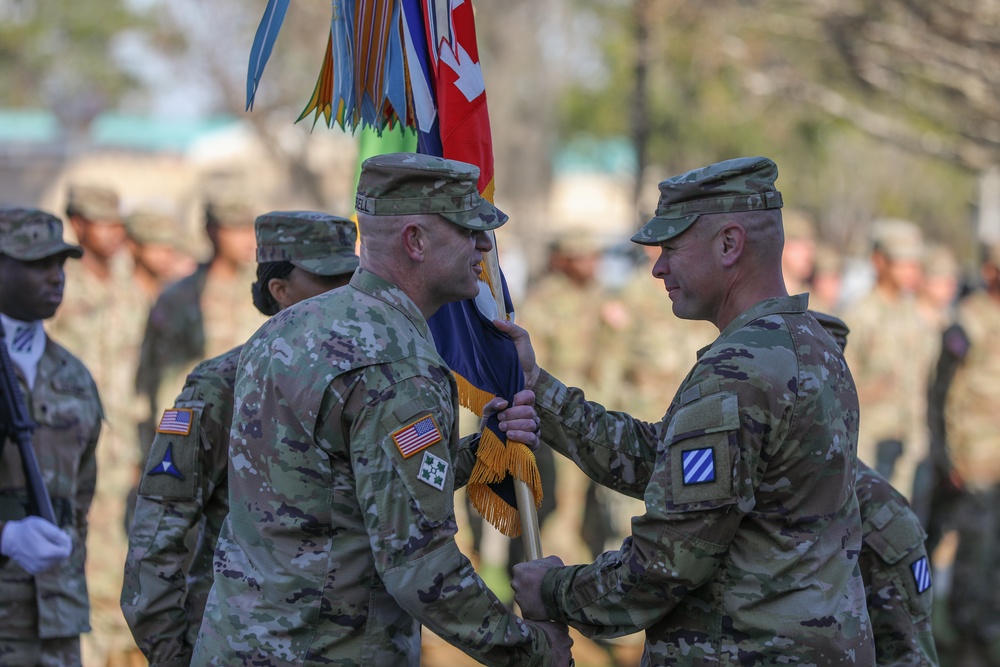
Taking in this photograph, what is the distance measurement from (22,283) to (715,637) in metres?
3.18

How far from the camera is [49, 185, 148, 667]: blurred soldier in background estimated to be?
789 cm

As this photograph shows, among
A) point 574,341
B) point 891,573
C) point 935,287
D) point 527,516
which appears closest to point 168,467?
point 527,516

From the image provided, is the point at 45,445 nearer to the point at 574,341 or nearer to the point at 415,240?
the point at 415,240

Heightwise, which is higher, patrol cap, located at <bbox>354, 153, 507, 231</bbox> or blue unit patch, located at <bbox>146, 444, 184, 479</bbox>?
patrol cap, located at <bbox>354, 153, 507, 231</bbox>

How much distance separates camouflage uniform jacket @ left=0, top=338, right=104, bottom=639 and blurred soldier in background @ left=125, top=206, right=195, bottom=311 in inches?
165

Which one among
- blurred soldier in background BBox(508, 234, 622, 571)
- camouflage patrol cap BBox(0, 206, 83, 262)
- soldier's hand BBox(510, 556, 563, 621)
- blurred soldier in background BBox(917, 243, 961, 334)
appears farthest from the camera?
blurred soldier in background BBox(917, 243, 961, 334)

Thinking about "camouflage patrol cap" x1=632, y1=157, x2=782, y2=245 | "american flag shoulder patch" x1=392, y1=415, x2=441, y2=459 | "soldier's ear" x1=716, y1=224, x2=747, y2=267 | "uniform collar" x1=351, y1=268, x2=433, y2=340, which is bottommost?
"american flag shoulder patch" x1=392, y1=415, x2=441, y2=459

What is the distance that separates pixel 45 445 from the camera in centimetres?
514

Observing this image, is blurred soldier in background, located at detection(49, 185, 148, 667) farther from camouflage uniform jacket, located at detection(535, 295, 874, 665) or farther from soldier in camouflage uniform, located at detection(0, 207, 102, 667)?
camouflage uniform jacket, located at detection(535, 295, 874, 665)

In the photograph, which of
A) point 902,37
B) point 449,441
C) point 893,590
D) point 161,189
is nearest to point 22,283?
point 449,441

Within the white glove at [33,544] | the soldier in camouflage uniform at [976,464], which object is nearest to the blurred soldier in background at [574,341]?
the soldier in camouflage uniform at [976,464]

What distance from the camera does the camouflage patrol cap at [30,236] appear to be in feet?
16.6

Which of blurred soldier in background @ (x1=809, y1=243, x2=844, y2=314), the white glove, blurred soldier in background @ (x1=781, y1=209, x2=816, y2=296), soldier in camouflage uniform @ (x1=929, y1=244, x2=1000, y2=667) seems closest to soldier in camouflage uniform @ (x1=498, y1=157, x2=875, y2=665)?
the white glove

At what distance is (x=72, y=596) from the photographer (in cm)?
512
